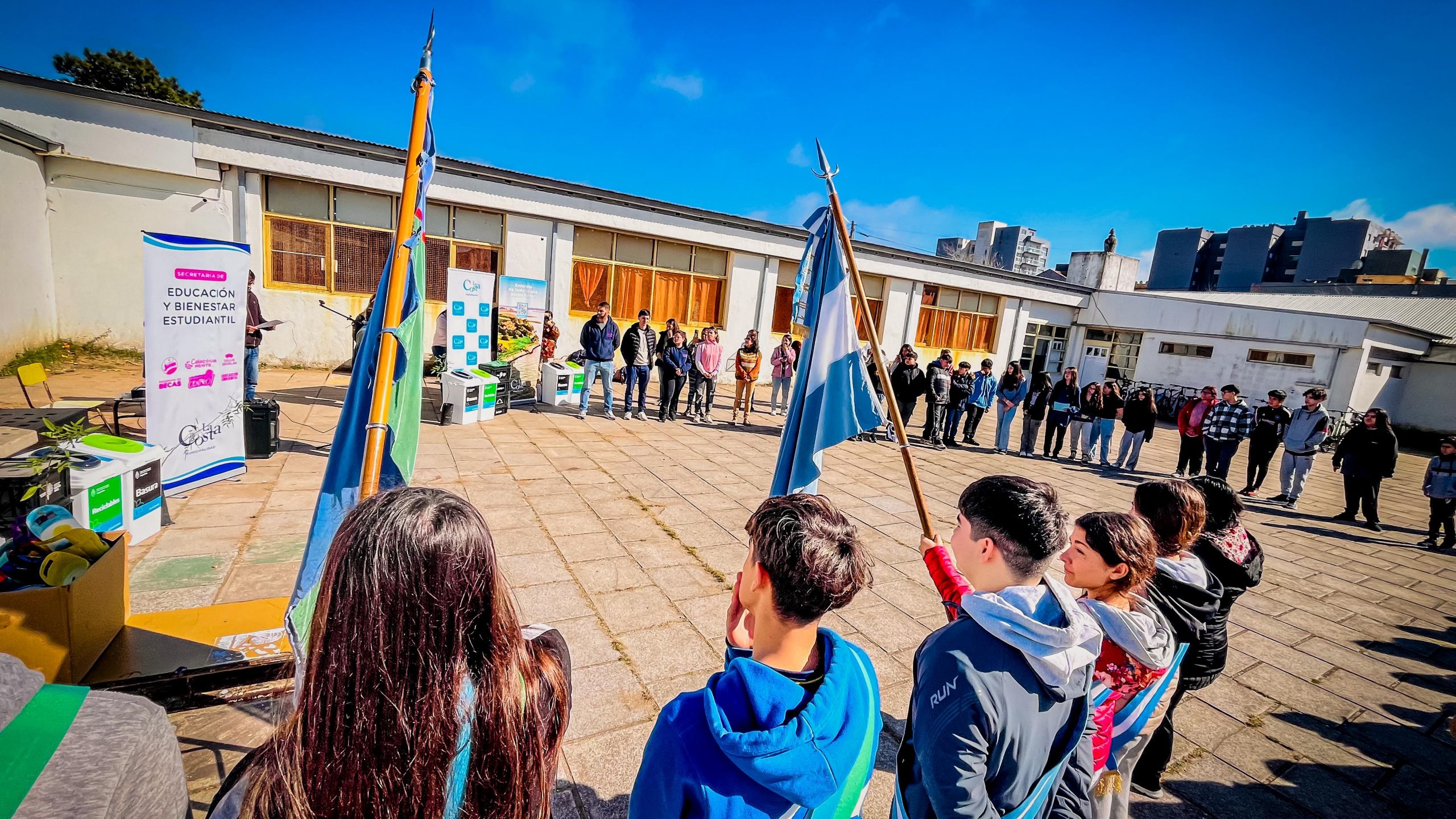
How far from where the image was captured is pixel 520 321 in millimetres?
10695

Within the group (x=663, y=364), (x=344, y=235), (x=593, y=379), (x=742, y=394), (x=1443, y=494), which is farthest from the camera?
(x=344, y=235)

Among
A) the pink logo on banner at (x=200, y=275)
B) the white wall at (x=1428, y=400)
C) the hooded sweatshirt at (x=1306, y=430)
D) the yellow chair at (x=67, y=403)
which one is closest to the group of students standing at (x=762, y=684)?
the pink logo on banner at (x=200, y=275)

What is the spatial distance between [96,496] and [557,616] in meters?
2.99

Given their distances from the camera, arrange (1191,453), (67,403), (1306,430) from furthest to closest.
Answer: (1191,453) < (1306,430) < (67,403)

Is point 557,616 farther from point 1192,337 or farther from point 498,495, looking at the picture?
point 1192,337

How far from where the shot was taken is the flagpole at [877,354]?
8.38ft

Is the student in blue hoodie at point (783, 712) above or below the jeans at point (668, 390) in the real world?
above

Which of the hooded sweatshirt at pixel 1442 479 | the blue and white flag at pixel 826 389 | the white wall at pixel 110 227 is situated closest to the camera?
the blue and white flag at pixel 826 389

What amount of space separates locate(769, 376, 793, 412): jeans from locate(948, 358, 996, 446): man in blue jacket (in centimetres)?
334

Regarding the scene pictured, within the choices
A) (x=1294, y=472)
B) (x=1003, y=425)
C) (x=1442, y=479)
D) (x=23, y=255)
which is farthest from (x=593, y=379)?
(x=1442, y=479)

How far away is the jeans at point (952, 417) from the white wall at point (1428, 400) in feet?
64.0

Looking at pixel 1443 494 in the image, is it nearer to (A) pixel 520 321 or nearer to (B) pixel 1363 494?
(B) pixel 1363 494

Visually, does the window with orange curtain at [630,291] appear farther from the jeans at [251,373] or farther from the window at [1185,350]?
the window at [1185,350]

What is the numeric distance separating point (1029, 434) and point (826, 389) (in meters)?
9.05
